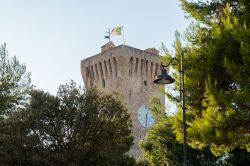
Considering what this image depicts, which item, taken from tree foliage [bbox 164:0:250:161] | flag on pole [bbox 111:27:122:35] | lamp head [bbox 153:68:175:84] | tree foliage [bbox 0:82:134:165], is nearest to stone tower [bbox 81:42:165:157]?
flag on pole [bbox 111:27:122:35]

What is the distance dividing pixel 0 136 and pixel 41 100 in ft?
8.28

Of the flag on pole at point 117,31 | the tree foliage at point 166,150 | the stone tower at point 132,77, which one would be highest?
the flag on pole at point 117,31

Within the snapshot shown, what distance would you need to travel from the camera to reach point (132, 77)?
145ft

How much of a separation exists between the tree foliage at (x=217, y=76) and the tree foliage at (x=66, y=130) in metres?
7.35

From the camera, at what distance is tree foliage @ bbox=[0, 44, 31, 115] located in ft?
82.4

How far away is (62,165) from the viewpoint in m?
19.5

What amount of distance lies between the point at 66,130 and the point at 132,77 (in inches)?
929

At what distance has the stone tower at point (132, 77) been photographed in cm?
4328

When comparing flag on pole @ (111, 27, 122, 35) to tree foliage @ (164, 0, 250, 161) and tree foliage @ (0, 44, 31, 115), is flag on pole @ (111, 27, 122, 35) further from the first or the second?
tree foliage @ (164, 0, 250, 161)

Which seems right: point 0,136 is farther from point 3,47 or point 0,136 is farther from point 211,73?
point 211,73

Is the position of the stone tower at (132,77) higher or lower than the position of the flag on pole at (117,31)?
lower

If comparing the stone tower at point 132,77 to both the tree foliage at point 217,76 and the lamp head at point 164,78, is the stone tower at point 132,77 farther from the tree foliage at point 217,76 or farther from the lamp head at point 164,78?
the lamp head at point 164,78

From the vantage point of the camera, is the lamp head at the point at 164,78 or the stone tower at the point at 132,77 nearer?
the lamp head at the point at 164,78

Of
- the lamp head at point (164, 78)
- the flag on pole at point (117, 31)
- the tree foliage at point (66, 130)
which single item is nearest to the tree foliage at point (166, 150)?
the tree foliage at point (66, 130)
